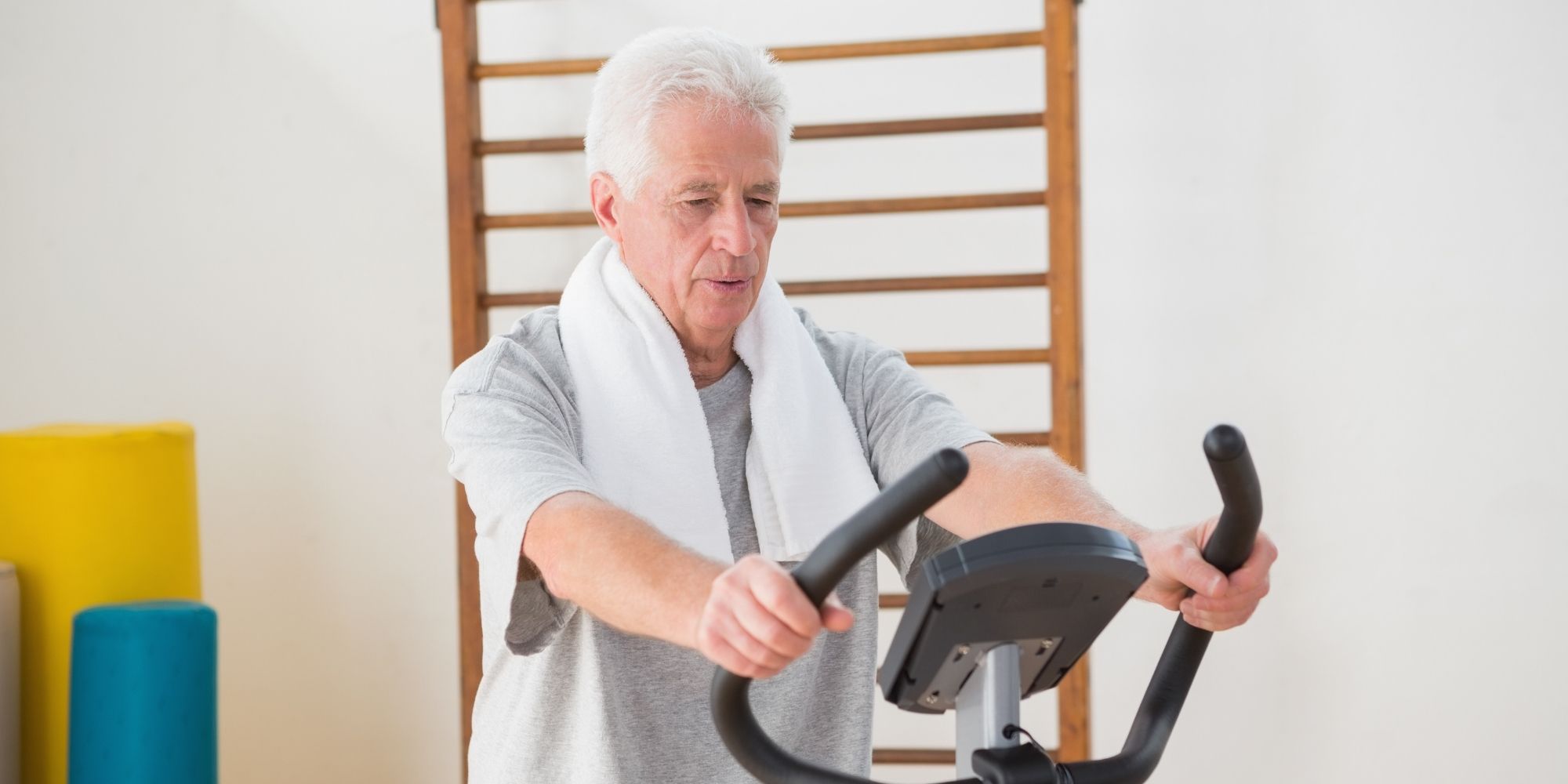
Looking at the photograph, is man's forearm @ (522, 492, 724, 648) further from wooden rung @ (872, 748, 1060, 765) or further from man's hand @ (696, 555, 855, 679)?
wooden rung @ (872, 748, 1060, 765)

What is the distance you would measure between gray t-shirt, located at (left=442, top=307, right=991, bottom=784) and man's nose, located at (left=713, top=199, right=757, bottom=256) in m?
0.20

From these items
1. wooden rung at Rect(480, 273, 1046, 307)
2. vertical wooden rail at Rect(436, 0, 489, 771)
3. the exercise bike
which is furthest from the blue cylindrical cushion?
the exercise bike

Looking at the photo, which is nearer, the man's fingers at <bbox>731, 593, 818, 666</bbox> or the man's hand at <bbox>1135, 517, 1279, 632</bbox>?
the man's fingers at <bbox>731, 593, 818, 666</bbox>


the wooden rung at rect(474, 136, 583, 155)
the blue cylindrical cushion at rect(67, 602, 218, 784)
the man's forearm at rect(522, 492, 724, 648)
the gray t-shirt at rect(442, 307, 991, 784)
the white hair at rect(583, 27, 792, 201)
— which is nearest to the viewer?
the man's forearm at rect(522, 492, 724, 648)

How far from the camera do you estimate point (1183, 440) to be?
277 cm

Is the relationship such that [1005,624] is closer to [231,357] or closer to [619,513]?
[619,513]

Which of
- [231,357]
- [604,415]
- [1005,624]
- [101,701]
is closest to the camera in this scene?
[1005,624]

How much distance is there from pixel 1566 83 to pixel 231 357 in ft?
8.99

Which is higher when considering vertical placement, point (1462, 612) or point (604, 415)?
point (604, 415)

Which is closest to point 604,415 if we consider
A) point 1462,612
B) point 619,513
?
point 619,513

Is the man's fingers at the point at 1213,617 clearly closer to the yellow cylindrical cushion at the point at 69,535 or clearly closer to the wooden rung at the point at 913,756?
the wooden rung at the point at 913,756

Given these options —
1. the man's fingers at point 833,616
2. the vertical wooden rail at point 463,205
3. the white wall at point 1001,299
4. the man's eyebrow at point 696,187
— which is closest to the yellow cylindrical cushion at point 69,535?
the vertical wooden rail at point 463,205

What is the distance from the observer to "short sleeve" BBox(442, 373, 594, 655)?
1168 mm

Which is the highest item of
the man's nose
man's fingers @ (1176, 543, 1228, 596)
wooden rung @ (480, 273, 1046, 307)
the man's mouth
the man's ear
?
the man's ear
